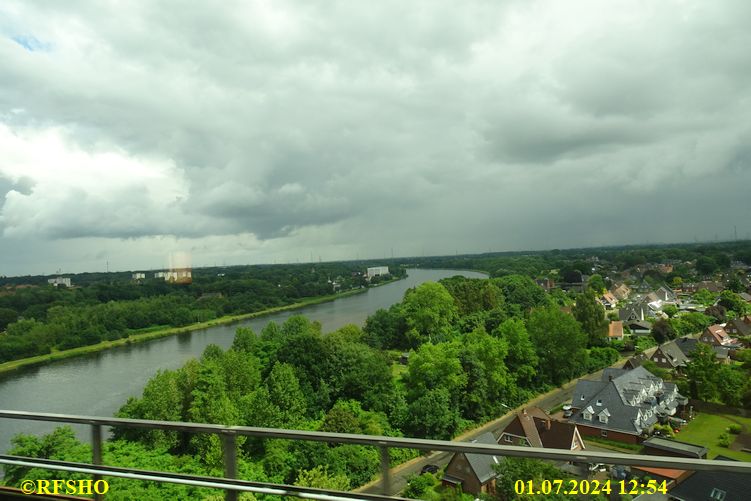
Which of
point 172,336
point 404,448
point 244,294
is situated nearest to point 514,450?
point 404,448

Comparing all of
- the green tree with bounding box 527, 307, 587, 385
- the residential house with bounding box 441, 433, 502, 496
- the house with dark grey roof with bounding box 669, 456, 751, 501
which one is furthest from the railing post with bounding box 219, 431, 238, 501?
the green tree with bounding box 527, 307, 587, 385

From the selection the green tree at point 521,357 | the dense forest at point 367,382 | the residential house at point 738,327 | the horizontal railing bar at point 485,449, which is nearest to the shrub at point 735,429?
the dense forest at point 367,382

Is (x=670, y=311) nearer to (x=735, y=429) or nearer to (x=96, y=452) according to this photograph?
(x=735, y=429)

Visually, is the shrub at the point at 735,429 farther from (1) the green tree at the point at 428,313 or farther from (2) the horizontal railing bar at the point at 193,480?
(2) the horizontal railing bar at the point at 193,480

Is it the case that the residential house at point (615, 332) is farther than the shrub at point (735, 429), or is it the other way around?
the residential house at point (615, 332)

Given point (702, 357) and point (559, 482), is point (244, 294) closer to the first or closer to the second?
point (702, 357)
